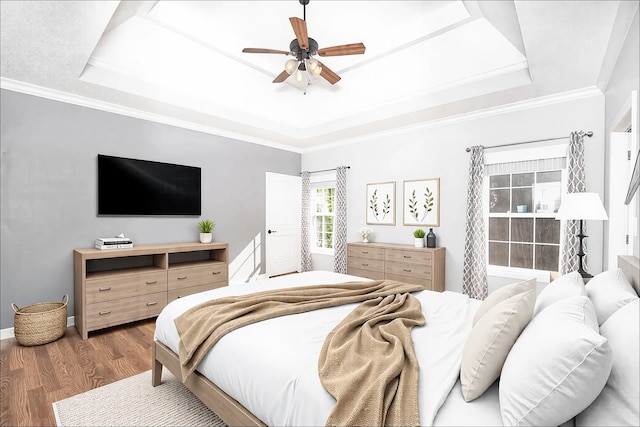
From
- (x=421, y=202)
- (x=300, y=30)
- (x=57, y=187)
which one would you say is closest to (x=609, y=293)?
(x=300, y=30)

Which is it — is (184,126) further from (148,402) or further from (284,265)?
(148,402)

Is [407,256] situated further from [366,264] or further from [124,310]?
[124,310]

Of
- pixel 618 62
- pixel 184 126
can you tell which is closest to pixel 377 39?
pixel 618 62

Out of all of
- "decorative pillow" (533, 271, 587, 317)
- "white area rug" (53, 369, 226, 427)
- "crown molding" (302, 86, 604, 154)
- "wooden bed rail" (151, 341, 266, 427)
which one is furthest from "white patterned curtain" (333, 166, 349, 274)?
"decorative pillow" (533, 271, 587, 317)

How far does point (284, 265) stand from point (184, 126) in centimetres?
292

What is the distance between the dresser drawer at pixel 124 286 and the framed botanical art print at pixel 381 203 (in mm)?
3138

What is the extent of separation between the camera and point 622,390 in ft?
2.84

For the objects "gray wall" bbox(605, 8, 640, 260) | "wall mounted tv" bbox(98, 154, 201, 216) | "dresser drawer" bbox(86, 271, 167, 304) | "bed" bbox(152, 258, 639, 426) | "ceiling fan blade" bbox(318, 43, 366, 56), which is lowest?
"dresser drawer" bbox(86, 271, 167, 304)

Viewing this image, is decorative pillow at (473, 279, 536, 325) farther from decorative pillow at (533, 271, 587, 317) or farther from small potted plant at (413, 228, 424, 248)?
small potted plant at (413, 228, 424, 248)

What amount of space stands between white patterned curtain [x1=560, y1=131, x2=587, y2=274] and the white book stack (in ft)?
15.8

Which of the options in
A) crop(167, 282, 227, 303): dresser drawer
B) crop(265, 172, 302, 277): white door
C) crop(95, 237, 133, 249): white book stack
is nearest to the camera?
crop(95, 237, 133, 249): white book stack

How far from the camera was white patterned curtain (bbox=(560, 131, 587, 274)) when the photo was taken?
3258 mm

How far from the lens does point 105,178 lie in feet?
12.2

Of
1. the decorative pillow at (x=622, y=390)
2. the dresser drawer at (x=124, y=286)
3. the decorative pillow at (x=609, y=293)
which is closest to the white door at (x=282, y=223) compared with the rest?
the dresser drawer at (x=124, y=286)
